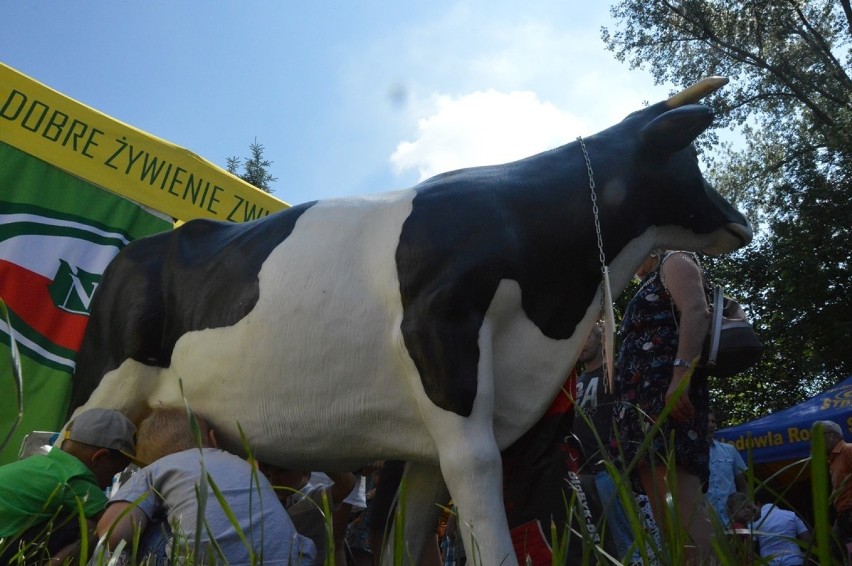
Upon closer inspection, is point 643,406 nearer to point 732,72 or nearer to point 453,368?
point 453,368

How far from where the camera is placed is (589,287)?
2230mm

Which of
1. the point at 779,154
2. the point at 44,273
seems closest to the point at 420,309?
the point at 44,273

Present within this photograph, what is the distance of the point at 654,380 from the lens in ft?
8.54

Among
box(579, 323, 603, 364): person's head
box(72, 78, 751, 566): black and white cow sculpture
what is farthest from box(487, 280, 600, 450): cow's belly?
box(579, 323, 603, 364): person's head

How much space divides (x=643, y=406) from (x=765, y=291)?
479 inches

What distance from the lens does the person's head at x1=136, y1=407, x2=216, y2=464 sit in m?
2.08

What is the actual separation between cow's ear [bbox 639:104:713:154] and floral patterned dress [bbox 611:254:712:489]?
474mm

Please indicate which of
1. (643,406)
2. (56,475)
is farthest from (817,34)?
(56,475)

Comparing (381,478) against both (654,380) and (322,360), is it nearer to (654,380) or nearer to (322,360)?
(322,360)

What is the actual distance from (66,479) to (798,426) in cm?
558

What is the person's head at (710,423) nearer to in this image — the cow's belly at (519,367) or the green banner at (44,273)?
the cow's belly at (519,367)

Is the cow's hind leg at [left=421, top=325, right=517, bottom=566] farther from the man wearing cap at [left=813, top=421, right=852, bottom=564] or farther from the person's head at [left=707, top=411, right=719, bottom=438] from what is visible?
the man wearing cap at [left=813, top=421, right=852, bottom=564]

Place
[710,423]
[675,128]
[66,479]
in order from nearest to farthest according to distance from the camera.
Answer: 1. [66,479]
2. [675,128]
3. [710,423]

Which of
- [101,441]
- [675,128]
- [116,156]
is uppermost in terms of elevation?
[116,156]
